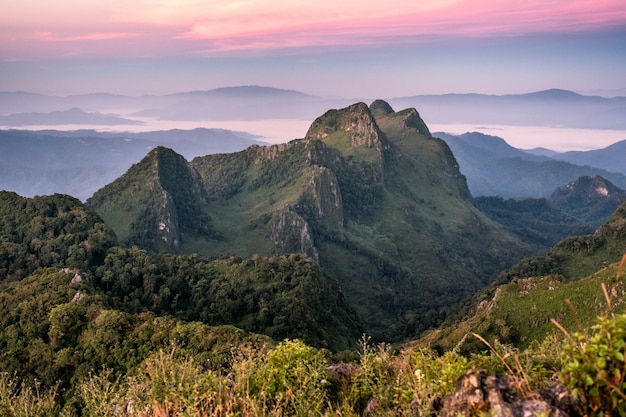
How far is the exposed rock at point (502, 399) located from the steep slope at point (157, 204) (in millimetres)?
129941

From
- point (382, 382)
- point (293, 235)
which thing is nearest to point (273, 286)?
point (382, 382)

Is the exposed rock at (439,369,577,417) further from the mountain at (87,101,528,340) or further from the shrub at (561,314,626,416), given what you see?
Result: the mountain at (87,101,528,340)

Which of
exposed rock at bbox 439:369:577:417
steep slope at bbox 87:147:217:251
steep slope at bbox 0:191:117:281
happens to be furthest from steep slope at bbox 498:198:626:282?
exposed rock at bbox 439:369:577:417

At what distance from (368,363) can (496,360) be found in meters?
5.24

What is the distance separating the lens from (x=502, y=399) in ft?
31.3

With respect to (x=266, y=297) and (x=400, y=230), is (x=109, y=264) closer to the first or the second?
(x=266, y=297)

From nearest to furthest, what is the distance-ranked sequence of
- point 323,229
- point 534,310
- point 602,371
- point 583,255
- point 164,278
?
point 602,371 → point 534,310 → point 164,278 → point 583,255 → point 323,229

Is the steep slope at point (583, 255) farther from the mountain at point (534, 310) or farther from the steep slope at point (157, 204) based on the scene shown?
the steep slope at point (157, 204)

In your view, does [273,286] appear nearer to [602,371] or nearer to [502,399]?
[502,399]

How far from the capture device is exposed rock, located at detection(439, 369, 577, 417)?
916cm

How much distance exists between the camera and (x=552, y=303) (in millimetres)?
57625

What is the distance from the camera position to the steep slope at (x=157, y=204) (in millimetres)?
135750

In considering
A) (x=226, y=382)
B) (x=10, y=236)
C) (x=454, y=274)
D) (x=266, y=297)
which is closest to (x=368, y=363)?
(x=226, y=382)

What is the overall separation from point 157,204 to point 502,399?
140099 millimetres
